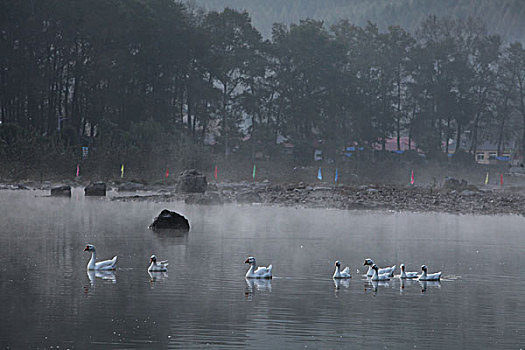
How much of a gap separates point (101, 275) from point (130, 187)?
158 feet

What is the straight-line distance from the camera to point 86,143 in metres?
91.4

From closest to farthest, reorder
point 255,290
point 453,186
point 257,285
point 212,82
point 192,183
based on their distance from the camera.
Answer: point 255,290, point 257,285, point 192,183, point 453,186, point 212,82

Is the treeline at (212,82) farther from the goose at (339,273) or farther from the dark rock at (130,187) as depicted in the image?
the goose at (339,273)

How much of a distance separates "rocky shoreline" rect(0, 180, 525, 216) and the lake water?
1496 centimetres

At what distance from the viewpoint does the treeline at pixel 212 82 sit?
3553 inches

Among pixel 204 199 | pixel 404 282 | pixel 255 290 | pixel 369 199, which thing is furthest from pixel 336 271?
pixel 369 199

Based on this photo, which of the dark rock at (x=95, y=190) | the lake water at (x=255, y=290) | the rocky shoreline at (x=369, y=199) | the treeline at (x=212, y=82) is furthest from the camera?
the treeline at (x=212, y=82)

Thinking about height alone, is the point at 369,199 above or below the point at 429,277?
above

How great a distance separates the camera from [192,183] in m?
64.0

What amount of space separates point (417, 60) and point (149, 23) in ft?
165

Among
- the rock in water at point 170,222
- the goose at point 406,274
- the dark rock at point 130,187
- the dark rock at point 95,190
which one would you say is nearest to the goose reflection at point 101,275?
the goose at point 406,274

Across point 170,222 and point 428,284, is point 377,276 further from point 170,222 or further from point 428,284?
point 170,222

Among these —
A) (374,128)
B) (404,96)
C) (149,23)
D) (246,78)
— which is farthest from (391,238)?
(404,96)

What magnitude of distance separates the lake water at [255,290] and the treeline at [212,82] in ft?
141
